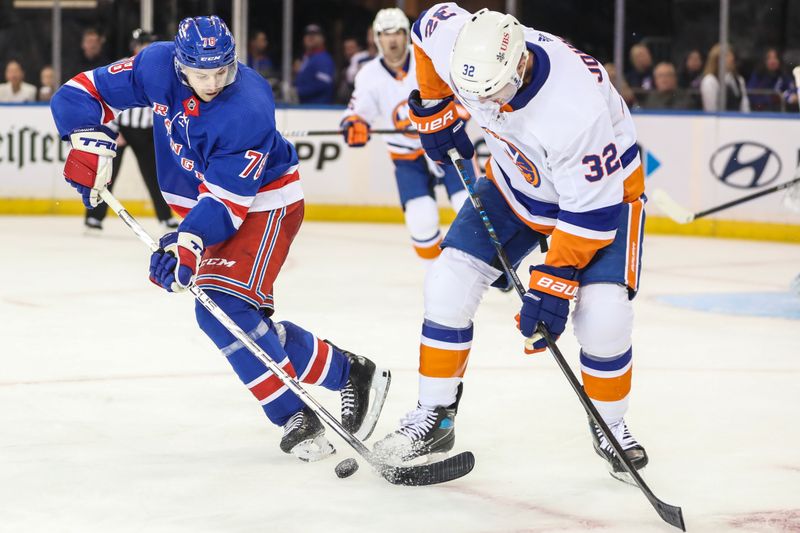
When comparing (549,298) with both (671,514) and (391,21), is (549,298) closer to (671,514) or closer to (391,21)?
(671,514)

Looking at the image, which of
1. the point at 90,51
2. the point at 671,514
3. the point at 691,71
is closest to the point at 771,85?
the point at 691,71

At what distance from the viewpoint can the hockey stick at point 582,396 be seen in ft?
8.00

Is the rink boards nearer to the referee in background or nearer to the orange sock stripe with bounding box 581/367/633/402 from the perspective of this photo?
the referee in background

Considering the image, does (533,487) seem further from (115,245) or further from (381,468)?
(115,245)

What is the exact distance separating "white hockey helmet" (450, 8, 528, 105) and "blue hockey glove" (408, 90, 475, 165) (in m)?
0.46

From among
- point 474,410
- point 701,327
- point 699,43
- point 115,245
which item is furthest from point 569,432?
point 699,43

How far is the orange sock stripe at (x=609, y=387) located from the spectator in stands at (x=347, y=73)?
6025 mm

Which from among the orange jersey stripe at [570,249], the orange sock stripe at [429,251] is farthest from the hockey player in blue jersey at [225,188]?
the orange sock stripe at [429,251]

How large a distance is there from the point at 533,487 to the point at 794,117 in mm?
5201

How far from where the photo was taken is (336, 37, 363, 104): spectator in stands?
339 inches

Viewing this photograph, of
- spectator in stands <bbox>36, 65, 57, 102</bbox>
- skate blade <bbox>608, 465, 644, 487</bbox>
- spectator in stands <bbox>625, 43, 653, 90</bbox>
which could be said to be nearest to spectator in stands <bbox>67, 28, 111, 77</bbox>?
spectator in stands <bbox>36, 65, 57, 102</bbox>

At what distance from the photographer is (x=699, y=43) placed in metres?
8.06

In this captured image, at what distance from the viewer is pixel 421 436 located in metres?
2.81

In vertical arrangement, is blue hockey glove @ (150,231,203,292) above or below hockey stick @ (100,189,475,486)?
above
